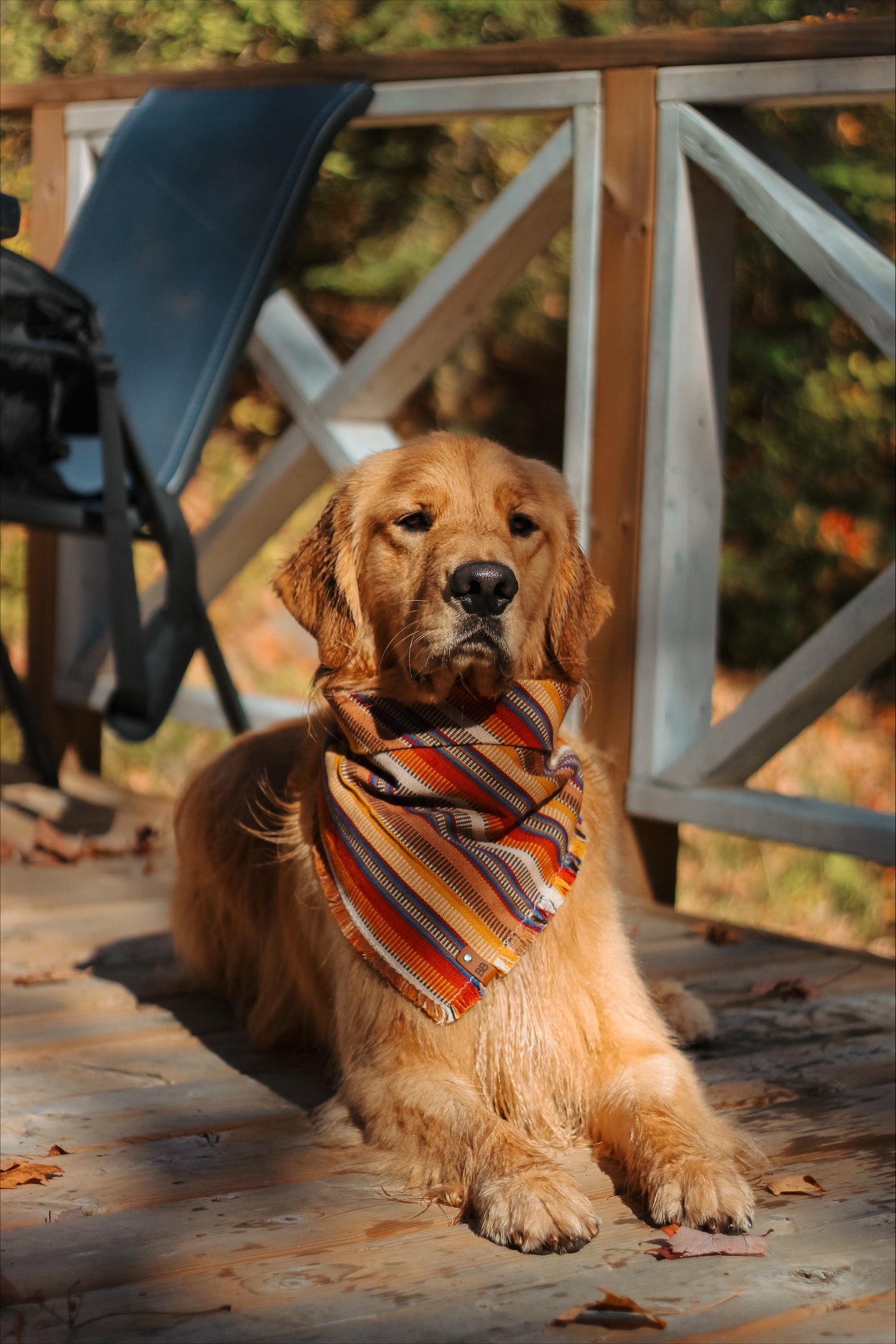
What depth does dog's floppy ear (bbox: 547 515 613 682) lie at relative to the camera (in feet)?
8.00

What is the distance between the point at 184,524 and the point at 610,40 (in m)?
1.51

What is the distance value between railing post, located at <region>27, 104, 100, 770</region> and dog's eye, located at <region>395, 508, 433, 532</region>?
2.77 meters

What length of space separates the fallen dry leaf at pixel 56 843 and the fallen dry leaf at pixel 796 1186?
2232 mm

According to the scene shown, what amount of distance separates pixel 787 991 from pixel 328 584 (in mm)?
1200

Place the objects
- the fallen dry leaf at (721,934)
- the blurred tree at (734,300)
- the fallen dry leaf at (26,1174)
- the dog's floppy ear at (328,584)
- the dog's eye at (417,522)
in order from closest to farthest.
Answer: the fallen dry leaf at (26,1174) → the dog's eye at (417,522) → the dog's floppy ear at (328,584) → the fallen dry leaf at (721,934) → the blurred tree at (734,300)

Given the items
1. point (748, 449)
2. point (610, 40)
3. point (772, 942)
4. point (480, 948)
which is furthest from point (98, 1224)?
point (748, 449)

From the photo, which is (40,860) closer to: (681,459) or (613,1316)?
(681,459)

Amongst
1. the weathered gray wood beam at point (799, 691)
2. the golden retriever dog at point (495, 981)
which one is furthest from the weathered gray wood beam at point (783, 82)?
the golden retriever dog at point (495, 981)

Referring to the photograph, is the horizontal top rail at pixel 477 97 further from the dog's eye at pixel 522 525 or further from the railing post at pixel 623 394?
the dog's eye at pixel 522 525

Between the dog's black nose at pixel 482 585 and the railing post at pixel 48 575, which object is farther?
the railing post at pixel 48 575

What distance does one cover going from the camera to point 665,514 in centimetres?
348

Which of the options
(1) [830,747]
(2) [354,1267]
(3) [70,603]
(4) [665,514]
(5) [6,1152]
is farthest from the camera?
(1) [830,747]

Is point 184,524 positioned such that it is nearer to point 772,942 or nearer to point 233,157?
point 233,157

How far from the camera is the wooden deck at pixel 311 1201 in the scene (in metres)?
1.64
